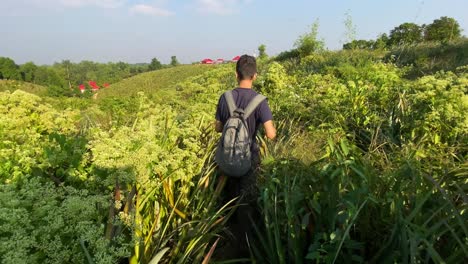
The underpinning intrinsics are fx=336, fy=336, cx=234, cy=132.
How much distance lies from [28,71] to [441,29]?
94.0 metres

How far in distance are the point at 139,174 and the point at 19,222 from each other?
26.1 inches

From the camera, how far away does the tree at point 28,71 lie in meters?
83.6

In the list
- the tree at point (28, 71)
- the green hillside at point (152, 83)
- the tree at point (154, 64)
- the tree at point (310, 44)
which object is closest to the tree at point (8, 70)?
the tree at point (28, 71)

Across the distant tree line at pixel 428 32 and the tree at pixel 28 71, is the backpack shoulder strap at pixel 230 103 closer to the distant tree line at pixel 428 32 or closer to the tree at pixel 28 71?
the distant tree line at pixel 428 32

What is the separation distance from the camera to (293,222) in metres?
2.35

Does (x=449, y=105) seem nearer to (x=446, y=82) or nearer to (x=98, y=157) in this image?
(x=446, y=82)

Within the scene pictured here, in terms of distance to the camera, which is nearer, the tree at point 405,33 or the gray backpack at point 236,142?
the gray backpack at point 236,142

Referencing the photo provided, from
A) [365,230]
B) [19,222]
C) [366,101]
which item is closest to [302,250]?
[365,230]

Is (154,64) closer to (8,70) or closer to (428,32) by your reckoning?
(8,70)

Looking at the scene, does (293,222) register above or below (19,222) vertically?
below

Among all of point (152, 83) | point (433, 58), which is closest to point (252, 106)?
point (433, 58)

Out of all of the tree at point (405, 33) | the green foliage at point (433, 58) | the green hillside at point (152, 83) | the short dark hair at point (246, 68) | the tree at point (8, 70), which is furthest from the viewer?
the tree at point (8, 70)

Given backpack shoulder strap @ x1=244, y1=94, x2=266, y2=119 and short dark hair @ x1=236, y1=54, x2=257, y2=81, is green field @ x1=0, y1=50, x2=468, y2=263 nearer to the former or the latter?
backpack shoulder strap @ x1=244, y1=94, x2=266, y2=119

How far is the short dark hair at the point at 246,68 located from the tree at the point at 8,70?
92.9 meters
